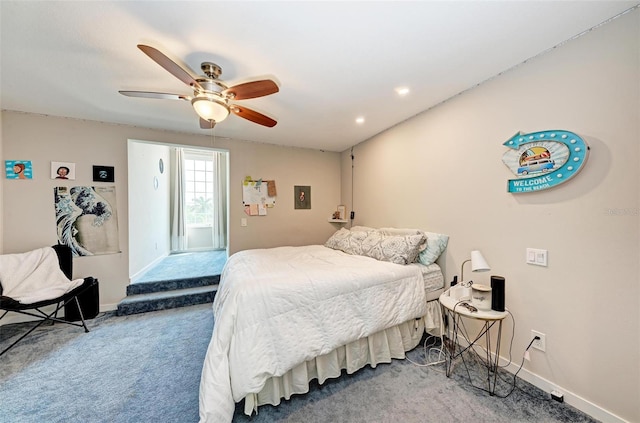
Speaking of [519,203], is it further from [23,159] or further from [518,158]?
[23,159]

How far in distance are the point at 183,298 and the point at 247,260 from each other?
4.97 ft

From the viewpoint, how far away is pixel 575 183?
1.48 m

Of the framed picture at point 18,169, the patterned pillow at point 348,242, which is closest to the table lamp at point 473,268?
the patterned pillow at point 348,242

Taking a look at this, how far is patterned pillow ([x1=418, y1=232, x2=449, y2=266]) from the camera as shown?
2318 millimetres

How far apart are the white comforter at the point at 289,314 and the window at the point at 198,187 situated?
4.25m

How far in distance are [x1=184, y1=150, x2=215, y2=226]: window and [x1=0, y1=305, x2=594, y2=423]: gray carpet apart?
147 inches

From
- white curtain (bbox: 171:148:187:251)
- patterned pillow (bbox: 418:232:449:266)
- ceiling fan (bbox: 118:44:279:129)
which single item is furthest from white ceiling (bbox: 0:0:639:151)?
white curtain (bbox: 171:148:187:251)


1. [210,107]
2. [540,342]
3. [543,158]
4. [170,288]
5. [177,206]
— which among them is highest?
[210,107]

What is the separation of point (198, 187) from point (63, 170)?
3.11 m

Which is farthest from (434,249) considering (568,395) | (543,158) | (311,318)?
(311,318)

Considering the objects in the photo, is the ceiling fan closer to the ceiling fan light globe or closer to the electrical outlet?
the ceiling fan light globe

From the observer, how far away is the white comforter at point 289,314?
53.8 inches

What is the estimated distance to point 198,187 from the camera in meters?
5.85

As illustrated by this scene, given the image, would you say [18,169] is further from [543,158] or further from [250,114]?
[543,158]
